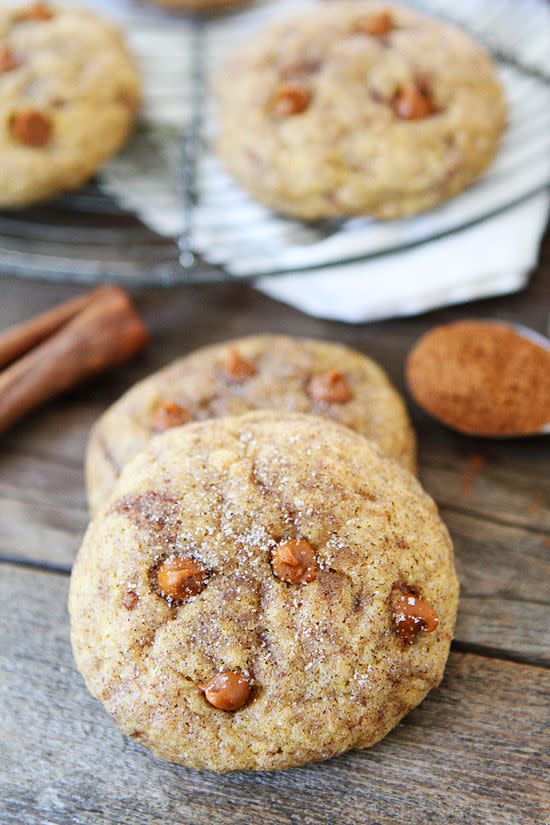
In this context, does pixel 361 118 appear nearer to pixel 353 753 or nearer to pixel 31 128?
pixel 31 128

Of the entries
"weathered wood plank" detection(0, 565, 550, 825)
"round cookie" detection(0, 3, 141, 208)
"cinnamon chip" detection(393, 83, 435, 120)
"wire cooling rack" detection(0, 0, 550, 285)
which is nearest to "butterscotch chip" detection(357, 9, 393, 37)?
"cinnamon chip" detection(393, 83, 435, 120)

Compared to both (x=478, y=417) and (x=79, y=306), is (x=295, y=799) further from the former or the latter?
(x=79, y=306)

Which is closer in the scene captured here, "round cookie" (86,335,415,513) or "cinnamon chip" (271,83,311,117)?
"round cookie" (86,335,415,513)

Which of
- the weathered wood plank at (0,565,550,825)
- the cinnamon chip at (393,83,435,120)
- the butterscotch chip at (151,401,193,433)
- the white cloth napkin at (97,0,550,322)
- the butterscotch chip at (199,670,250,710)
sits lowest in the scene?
the weathered wood plank at (0,565,550,825)

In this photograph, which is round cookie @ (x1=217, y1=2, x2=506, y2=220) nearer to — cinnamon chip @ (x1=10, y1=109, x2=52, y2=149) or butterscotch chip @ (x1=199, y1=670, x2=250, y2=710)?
cinnamon chip @ (x1=10, y1=109, x2=52, y2=149)

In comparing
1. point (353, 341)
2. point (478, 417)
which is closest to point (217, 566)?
point (478, 417)

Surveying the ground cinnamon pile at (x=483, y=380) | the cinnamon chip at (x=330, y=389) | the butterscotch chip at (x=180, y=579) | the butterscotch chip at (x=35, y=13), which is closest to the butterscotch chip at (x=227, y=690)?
the butterscotch chip at (x=180, y=579)
